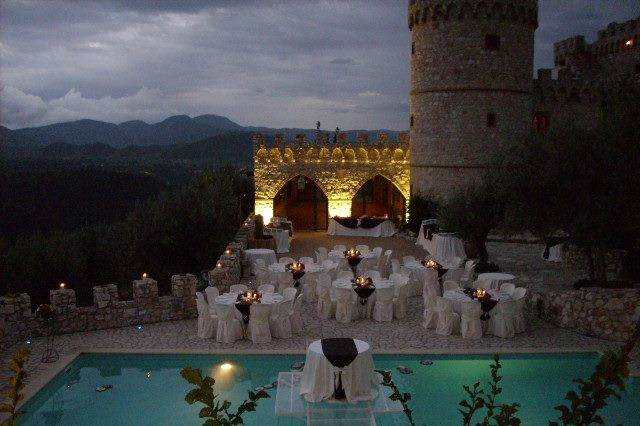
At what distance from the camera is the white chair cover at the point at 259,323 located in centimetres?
1050

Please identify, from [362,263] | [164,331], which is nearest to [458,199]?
[362,263]

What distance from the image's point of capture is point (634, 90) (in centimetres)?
1171

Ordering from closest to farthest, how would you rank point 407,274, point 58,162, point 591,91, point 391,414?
point 391,414
point 407,274
point 591,91
point 58,162

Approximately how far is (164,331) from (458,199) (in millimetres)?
Result: 8737

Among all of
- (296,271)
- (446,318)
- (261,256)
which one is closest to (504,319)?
(446,318)

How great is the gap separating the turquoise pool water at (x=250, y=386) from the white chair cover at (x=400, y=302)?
2196mm

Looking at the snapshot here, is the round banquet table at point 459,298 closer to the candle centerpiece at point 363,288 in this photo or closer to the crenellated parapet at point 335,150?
the candle centerpiece at point 363,288

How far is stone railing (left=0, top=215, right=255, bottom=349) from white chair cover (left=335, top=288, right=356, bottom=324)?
2.59 metres

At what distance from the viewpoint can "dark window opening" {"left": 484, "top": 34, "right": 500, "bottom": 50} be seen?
20266 mm

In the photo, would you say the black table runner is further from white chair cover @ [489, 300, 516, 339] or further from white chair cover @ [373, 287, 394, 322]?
white chair cover @ [489, 300, 516, 339]

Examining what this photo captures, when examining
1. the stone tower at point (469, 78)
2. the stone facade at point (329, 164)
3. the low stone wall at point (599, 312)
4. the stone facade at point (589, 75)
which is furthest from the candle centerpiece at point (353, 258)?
the stone facade at point (589, 75)

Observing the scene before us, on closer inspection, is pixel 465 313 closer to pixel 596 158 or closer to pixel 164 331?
pixel 596 158

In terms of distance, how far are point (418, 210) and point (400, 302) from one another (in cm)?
1023

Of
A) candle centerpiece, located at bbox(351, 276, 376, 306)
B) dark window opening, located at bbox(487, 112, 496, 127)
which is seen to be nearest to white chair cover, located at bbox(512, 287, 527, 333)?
candle centerpiece, located at bbox(351, 276, 376, 306)
